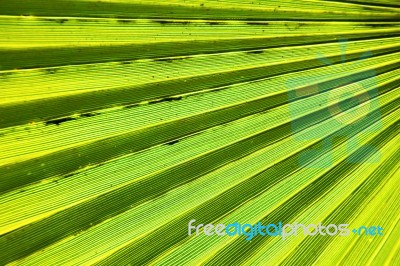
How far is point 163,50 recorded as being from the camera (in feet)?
2.41

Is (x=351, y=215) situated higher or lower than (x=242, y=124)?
lower

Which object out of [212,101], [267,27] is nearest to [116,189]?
[212,101]

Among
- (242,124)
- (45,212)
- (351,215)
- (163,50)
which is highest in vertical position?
(163,50)

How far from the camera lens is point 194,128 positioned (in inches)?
31.6

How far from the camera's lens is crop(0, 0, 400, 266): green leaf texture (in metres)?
0.64

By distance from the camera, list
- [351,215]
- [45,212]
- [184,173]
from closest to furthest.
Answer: [45,212] → [184,173] → [351,215]

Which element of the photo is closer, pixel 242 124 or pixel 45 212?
pixel 45 212

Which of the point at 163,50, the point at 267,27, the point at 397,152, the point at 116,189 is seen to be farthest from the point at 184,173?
the point at 397,152

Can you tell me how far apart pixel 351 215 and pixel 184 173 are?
50 centimetres

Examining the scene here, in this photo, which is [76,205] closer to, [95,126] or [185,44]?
[95,126]

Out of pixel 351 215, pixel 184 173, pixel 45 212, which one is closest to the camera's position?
pixel 45 212

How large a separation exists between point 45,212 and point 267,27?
0.65 m

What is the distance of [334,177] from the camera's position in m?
0.96

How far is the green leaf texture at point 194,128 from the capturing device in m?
0.64
